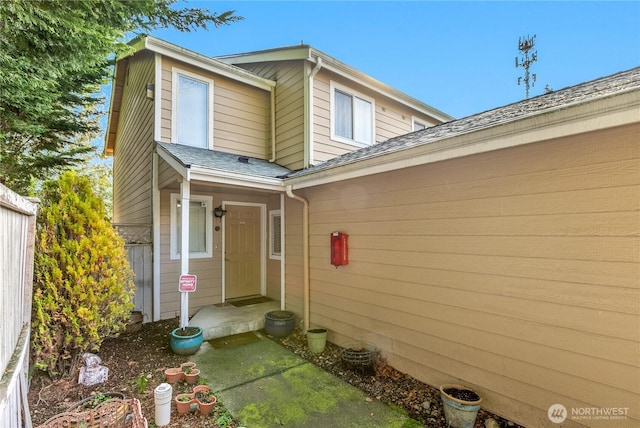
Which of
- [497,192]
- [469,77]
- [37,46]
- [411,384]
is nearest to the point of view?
[497,192]

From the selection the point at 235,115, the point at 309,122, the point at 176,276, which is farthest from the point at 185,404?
the point at 235,115

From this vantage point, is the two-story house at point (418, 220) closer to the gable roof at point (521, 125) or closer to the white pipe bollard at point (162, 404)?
the gable roof at point (521, 125)

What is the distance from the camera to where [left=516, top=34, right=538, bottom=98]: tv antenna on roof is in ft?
30.1

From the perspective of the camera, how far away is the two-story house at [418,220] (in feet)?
7.77

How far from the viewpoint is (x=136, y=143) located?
7574 mm

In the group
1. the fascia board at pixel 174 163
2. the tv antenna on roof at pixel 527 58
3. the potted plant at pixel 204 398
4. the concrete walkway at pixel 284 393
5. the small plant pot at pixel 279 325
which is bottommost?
the concrete walkway at pixel 284 393

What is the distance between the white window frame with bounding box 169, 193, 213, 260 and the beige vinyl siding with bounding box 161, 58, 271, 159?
116 cm

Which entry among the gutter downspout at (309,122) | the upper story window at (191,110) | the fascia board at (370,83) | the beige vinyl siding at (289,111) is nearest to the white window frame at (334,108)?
the fascia board at (370,83)

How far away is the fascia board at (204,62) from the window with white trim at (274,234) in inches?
121

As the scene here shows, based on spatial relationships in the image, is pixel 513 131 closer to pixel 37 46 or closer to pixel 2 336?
pixel 2 336

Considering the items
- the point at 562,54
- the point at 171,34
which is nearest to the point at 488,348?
the point at 171,34

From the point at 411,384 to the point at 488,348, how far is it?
108cm

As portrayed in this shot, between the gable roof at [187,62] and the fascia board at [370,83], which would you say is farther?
the fascia board at [370,83]

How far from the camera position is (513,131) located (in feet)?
8.30
